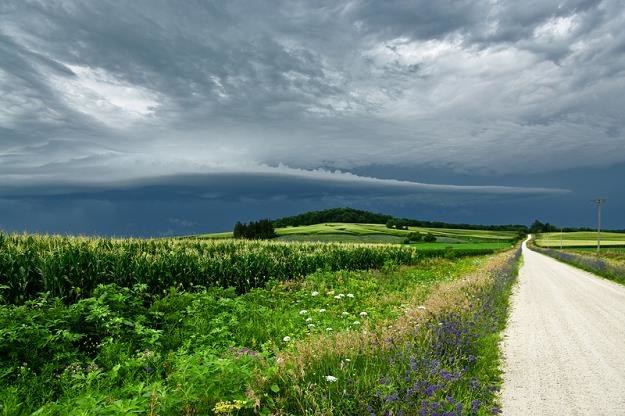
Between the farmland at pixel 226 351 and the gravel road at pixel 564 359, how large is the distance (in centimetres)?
42

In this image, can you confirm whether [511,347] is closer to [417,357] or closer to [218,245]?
[417,357]

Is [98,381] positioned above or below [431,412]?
below

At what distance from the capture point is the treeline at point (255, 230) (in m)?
82.0

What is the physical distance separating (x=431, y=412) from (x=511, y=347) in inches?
196

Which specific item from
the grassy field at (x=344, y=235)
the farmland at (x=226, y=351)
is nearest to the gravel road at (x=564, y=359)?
the farmland at (x=226, y=351)

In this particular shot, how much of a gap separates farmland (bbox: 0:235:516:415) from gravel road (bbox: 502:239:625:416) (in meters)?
0.42

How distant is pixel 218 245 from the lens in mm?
25453

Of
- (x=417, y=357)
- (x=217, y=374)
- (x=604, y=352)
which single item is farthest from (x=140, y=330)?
(x=604, y=352)

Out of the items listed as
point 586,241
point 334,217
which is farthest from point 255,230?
point 586,241

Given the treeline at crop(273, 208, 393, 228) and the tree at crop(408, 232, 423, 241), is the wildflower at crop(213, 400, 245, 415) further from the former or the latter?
the treeline at crop(273, 208, 393, 228)

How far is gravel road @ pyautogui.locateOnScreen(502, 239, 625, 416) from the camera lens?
219 inches

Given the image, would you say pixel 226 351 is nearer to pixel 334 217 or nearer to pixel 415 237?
pixel 415 237

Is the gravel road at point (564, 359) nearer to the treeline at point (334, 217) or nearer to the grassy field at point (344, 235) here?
the grassy field at point (344, 235)

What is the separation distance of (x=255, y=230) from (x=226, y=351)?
77.0m
